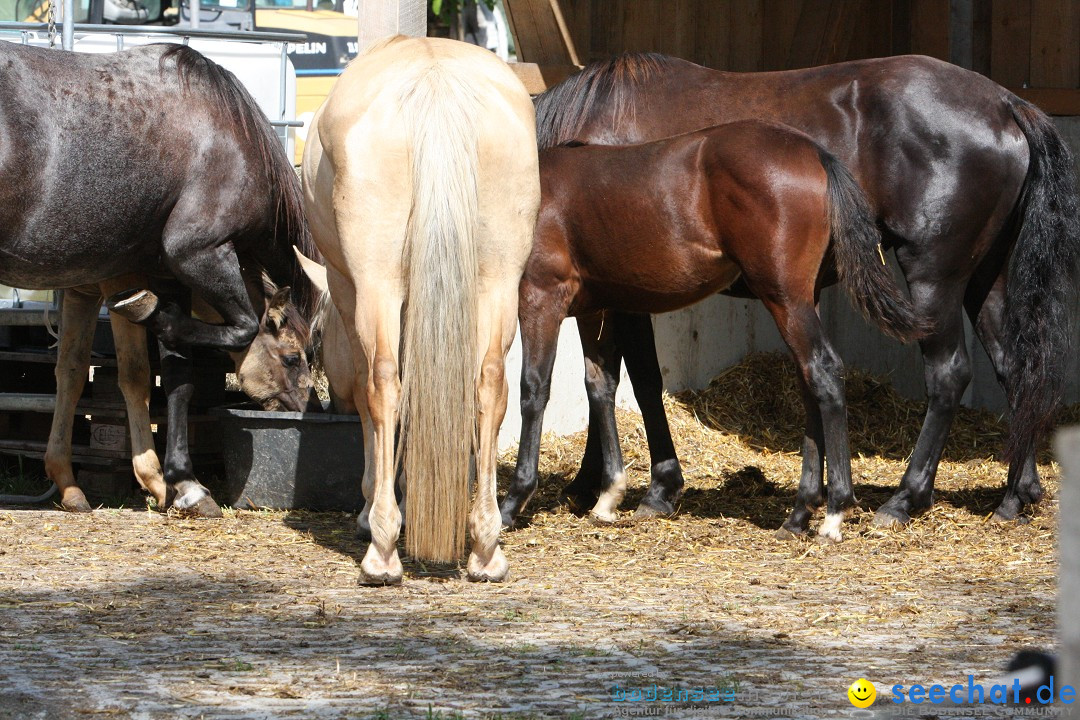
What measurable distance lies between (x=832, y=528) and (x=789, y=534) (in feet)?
0.68

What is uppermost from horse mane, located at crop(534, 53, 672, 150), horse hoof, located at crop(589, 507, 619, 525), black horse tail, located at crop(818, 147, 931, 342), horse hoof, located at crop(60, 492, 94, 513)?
horse mane, located at crop(534, 53, 672, 150)

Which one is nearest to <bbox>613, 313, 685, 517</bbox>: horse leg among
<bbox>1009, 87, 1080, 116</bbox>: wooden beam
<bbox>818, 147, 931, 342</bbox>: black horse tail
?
<bbox>818, 147, 931, 342</bbox>: black horse tail

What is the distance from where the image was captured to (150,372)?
6426 millimetres

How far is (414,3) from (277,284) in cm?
160

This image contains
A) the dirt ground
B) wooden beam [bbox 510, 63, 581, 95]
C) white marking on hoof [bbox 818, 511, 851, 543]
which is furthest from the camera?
wooden beam [bbox 510, 63, 581, 95]

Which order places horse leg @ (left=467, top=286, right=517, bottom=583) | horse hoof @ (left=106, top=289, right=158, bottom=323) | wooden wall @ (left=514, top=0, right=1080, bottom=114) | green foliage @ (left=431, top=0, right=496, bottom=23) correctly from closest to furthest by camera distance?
horse leg @ (left=467, top=286, right=517, bottom=583)
horse hoof @ (left=106, top=289, right=158, bottom=323)
wooden wall @ (left=514, top=0, right=1080, bottom=114)
green foliage @ (left=431, top=0, right=496, bottom=23)

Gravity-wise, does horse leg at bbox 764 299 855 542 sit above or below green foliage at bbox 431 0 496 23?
below

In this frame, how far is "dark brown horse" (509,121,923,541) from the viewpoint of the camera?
5109mm

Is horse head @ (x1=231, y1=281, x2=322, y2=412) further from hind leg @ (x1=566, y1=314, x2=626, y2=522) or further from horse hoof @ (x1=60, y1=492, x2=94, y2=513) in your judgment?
hind leg @ (x1=566, y1=314, x2=626, y2=522)

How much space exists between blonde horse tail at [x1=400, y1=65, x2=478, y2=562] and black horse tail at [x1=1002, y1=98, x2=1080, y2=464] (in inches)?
112

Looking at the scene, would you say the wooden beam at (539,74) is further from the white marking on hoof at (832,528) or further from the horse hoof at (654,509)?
the white marking on hoof at (832,528)

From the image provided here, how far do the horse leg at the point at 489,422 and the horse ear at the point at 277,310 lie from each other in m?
1.90

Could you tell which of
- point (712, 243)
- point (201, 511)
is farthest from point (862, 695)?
point (201, 511)

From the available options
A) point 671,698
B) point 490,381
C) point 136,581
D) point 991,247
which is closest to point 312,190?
point 490,381
